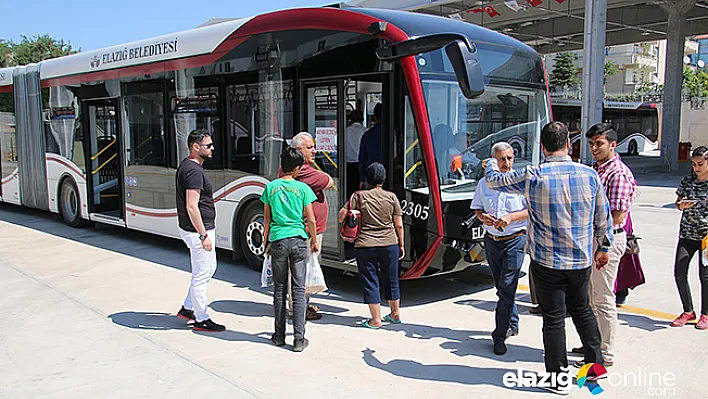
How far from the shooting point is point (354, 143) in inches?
283

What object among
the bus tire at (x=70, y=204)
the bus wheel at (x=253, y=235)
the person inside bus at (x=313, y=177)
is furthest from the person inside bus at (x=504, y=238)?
the bus tire at (x=70, y=204)

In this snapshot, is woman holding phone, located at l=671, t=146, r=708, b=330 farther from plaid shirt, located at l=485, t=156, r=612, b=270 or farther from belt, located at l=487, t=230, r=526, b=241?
plaid shirt, located at l=485, t=156, r=612, b=270

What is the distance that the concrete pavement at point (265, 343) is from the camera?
176 inches

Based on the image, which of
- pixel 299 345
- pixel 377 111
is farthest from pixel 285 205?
pixel 377 111

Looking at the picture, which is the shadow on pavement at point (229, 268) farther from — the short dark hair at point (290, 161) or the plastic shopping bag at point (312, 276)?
the short dark hair at point (290, 161)

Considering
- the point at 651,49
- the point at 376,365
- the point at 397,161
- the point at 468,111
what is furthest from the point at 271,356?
the point at 651,49

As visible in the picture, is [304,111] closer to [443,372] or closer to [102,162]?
[443,372]

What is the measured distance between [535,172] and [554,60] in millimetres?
69750

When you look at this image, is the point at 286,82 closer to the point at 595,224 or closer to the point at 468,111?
the point at 468,111

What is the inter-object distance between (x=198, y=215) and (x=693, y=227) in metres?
4.47

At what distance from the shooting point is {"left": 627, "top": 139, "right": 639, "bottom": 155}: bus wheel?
120ft

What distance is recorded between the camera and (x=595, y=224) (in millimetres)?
4211

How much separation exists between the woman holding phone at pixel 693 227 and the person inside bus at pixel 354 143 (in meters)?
3.35

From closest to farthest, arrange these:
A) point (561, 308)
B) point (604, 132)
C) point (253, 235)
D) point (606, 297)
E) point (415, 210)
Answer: point (561, 308) → point (606, 297) → point (604, 132) → point (415, 210) → point (253, 235)
